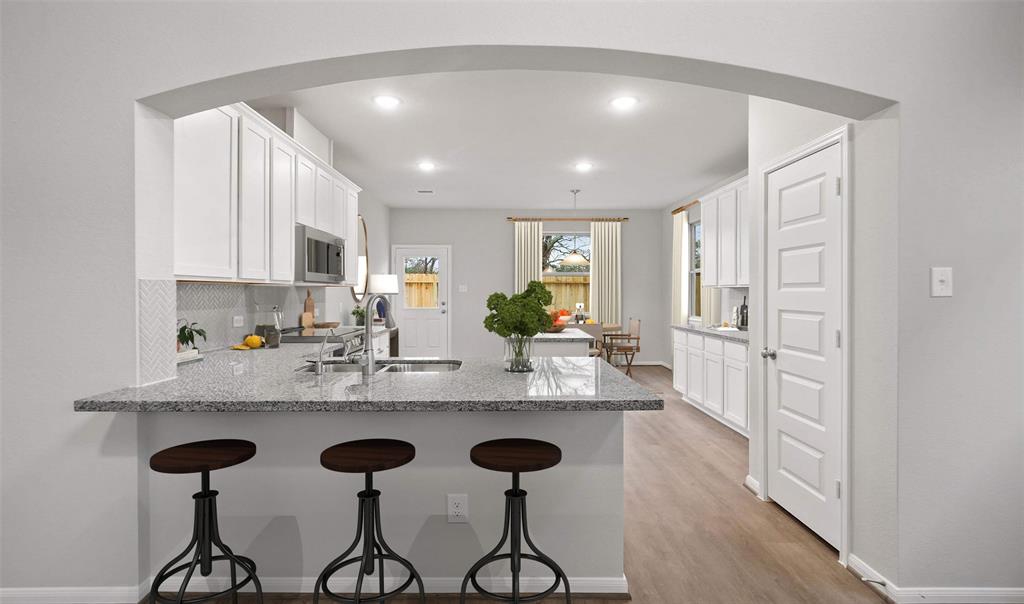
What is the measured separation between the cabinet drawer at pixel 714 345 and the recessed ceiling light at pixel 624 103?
233 cm

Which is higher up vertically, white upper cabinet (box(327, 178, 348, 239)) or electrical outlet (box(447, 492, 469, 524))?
white upper cabinet (box(327, 178, 348, 239))

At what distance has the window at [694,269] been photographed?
7320 mm

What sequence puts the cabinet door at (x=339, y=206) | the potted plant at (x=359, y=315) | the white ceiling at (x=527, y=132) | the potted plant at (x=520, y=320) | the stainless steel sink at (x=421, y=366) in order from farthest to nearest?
the potted plant at (x=359, y=315) → the cabinet door at (x=339, y=206) → the white ceiling at (x=527, y=132) → the stainless steel sink at (x=421, y=366) → the potted plant at (x=520, y=320)

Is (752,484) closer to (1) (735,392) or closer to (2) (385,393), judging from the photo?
(1) (735,392)

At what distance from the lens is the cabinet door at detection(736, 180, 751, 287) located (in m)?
4.92

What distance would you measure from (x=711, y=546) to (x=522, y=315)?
149 centimetres

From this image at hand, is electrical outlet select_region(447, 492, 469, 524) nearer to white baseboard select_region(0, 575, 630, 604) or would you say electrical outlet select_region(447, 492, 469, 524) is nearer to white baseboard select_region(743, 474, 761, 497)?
white baseboard select_region(0, 575, 630, 604)

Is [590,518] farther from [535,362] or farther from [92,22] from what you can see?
→ [92,22]

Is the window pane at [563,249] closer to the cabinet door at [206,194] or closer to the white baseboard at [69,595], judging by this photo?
the cabinet door at [206,194]

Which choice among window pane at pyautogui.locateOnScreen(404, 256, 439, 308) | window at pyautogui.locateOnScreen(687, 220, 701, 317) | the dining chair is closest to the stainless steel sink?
the dining chair

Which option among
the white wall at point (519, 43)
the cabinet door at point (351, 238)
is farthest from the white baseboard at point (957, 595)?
the cabinet door at point (351, 238)

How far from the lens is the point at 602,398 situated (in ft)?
5.99

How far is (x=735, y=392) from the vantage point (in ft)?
15.0

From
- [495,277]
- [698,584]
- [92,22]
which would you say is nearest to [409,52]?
[92,22]
